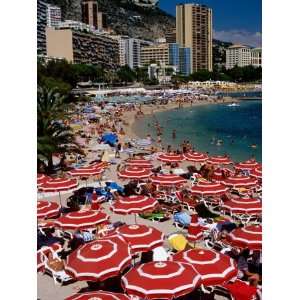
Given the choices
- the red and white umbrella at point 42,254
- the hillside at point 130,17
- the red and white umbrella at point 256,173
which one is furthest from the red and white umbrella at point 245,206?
the hillside at point 130,17

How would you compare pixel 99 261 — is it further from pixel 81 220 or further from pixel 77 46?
pixel 77 46

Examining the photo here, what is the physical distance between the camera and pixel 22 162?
14.0 feet

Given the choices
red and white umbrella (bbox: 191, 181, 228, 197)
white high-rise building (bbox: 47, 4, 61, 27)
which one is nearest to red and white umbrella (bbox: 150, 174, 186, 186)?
red and white umbrella (bbox: 191, 181, 228, 197)

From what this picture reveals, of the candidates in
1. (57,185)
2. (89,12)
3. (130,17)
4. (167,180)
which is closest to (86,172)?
(57,185)

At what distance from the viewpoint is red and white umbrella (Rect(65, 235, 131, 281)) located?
490cm

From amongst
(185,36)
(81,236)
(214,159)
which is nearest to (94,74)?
(185,36)

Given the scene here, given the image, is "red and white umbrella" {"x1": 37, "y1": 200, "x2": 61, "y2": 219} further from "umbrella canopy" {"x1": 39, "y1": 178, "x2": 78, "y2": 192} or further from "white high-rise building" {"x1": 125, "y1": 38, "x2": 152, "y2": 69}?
"white high-rise building" {"x1": 125, "y1": 38, "x2": 152, "y2": 69}

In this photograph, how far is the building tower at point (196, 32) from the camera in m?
93.8

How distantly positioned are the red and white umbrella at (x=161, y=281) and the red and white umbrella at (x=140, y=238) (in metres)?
1.02

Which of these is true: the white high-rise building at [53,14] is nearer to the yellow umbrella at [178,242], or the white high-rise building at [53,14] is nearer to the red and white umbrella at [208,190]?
the red and white umbrella at [208,190]

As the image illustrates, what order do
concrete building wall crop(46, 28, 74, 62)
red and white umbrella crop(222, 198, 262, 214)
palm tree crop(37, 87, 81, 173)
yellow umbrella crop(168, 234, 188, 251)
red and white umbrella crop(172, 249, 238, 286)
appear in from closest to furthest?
red and white umbrella crop(172, 249, 238, 286) → yellow umbrella crop(168, 234, 188, 251) → red and white umbrella crop(222, 198, 262, 214) → palm tree crop(37, 87, 81, 173) → concrete building wall crop(46, 28, 74, 62)

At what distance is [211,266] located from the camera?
496 cm

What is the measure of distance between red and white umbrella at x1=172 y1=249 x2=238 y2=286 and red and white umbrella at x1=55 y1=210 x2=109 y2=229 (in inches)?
74.3
